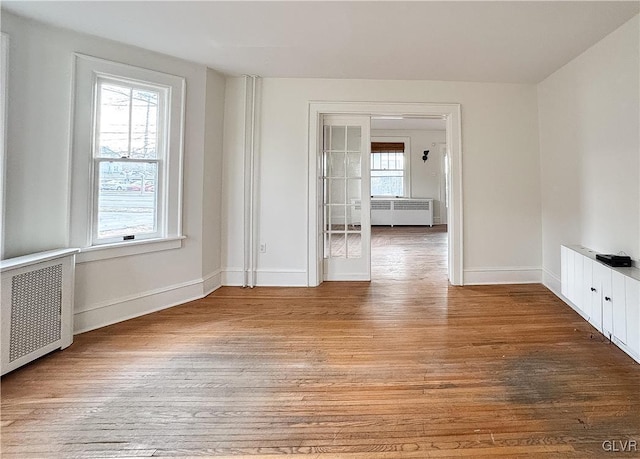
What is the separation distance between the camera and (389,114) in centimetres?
365

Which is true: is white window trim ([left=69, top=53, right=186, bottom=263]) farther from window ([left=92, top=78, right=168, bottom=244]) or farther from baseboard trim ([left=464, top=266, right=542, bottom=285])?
baseboard trim ([left=464, top=266, right=542, bottom=285])

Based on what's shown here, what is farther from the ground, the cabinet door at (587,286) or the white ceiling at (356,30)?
the white ceiling at (356,30)

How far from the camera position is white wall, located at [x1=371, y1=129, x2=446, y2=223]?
30.1ft

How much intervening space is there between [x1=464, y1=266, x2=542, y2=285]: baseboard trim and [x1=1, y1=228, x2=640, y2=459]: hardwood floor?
737 millimetres

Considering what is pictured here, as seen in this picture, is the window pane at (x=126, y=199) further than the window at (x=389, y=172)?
No

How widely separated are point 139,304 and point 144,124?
171cm

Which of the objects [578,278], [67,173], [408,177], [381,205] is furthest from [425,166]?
[67,173]

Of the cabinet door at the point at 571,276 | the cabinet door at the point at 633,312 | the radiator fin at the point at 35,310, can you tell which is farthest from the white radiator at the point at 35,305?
the cabinet door at the point at 571,276

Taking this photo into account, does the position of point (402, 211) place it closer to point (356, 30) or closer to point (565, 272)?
point (565, 272)

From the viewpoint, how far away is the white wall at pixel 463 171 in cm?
358

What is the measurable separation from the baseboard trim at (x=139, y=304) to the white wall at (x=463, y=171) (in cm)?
44

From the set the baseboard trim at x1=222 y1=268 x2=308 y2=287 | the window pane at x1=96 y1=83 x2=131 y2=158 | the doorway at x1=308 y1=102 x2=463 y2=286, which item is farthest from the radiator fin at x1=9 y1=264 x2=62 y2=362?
the doorway at x1=308 y1=102 x2=463 y2=286

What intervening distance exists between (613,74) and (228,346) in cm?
380

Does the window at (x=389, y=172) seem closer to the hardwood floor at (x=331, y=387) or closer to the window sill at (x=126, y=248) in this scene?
the hardwood floor at (x=331, y=387)
